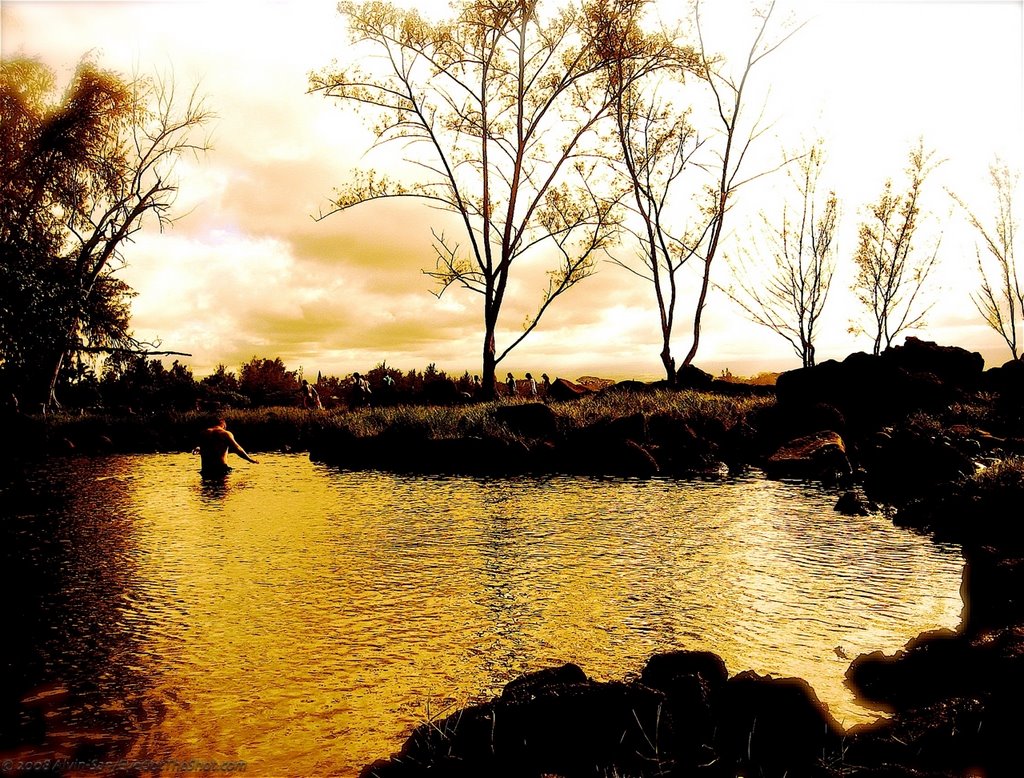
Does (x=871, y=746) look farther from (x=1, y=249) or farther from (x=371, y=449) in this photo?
(x=1, y=249)

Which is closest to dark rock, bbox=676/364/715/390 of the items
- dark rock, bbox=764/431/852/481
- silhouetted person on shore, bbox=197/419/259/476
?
dark rock, bbox=764/431/852/481

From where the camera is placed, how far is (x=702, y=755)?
4.00 meters

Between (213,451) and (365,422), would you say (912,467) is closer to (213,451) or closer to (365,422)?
(213,451)

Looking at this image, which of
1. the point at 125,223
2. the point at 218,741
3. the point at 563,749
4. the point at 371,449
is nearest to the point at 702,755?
the point at 563,749

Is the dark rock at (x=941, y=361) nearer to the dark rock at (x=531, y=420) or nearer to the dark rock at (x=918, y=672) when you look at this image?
the dark rock at (x=531, y=420)

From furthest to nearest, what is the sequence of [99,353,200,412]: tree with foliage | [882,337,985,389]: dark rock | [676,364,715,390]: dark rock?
1. [99,353,200,412]: tree with foliage
2. [676,364,715,390]: dark rock
3. [882,337,985,389]: dark rock

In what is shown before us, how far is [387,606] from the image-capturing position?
7340 mm

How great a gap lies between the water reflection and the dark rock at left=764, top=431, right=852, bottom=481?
126 inches

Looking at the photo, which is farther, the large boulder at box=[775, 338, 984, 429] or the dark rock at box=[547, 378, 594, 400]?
the dark rock at box=[547, 378, 594, 400]

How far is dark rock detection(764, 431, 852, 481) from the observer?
632 inches

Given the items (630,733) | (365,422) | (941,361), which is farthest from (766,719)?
(941,361)

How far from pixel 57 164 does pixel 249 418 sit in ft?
40.1

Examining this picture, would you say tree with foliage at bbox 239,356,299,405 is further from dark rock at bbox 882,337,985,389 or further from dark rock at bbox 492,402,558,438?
dark rock at bbox 882,337,985,389

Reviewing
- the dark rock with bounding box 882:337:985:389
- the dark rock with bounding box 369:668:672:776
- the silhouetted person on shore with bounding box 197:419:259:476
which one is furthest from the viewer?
the dark rock with bounding box 882:337:985:389
